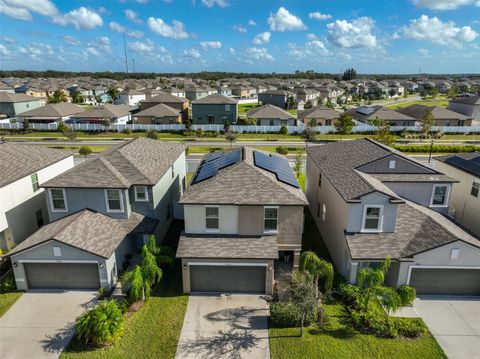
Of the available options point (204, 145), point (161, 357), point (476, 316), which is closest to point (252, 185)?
point (161, 357)

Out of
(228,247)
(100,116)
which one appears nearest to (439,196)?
(228,247)

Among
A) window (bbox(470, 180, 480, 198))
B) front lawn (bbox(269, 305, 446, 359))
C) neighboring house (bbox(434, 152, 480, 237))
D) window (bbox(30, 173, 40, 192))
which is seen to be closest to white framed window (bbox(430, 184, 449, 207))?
neighboring house (bbox(434, 152, 480, 237))

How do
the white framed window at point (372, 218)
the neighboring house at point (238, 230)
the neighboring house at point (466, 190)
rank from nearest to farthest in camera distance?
the neighboring house at point (238, 230) → the white framed window at point (372, 218) → the neighboring house at point (466, 190)

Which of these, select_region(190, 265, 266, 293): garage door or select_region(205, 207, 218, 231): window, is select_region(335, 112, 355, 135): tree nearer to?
select_region(205, 207, 218, 231): window

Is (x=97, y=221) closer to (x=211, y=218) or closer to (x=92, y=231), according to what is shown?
(x=92, y=231)

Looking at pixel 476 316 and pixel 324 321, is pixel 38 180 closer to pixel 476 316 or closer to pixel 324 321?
pixel 324 321

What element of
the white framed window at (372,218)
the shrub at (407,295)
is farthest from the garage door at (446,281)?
the white framed window at (372,218)

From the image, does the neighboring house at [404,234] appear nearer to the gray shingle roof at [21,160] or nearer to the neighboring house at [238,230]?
the neighboring house at [238,230]
